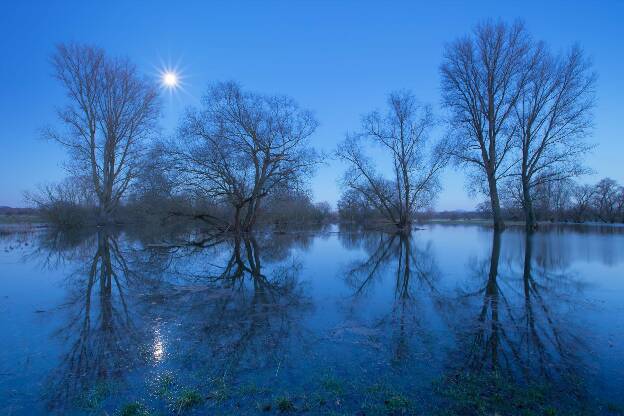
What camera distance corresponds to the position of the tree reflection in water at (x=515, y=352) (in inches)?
93.1

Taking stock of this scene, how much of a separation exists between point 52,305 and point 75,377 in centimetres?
316

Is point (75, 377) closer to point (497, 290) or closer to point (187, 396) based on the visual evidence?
point (187, 396)

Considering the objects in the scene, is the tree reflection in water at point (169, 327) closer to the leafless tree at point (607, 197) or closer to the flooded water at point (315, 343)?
the flooded water at point (315, 343)

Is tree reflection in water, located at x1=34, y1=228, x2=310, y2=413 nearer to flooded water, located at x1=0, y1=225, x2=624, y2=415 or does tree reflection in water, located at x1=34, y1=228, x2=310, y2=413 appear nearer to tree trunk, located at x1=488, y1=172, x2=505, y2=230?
flooded water, located at x1=0, y1=225, x2=624, y2=415

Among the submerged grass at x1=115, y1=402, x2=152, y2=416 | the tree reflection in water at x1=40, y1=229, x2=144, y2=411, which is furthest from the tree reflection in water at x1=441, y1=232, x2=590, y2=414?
the tree reflection in water at x1=40, y1=229, x2=144, y2=411

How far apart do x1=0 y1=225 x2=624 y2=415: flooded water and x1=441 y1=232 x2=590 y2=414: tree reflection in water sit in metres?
0.02

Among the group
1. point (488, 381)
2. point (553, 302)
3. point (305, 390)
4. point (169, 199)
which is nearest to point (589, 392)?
point (488, 381)

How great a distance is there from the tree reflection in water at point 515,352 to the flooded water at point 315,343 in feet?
0.05

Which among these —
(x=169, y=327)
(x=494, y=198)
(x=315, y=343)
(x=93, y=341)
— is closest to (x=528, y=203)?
(x=494, y=198)

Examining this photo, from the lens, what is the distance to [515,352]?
3162 millimetres

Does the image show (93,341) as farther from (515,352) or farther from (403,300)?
(515,352)

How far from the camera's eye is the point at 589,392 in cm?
246

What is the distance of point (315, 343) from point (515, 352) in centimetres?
209

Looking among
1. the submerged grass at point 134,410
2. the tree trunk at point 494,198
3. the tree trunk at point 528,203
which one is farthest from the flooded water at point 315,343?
the tree trunk at point 528,203
